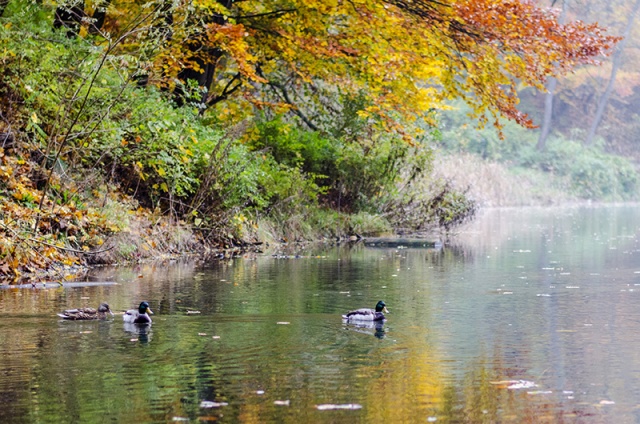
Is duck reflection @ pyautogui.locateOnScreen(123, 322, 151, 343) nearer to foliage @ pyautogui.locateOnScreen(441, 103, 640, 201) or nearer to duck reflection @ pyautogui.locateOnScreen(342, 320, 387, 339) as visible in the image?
duck reflection @ pyautogui.locateOnScreen(342, 320, 387, 339)

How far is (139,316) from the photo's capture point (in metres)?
10.3

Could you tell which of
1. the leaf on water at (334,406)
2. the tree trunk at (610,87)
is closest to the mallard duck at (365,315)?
the leaf on water at (334,406)

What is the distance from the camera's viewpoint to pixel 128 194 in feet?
59.6

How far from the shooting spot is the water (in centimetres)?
684

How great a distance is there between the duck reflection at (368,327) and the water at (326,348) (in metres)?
0.02

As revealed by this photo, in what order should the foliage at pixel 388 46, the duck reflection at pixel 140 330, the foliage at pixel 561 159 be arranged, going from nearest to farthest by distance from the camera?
the duck reflection at pixel 140 330 → the foliage at pixel 388 46 → the foliage at pixel 561 159

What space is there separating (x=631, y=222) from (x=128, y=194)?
20.0 metres

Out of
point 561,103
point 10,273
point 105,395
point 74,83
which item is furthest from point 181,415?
point 561,103

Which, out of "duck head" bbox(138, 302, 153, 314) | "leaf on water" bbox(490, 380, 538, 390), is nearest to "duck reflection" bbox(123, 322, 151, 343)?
"duck head" bbox(138, 302, 153, 314)

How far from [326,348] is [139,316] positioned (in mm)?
2099

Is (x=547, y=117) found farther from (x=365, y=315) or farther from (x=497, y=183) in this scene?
(x=365, y=315)

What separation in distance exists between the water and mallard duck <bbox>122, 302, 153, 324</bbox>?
0.11 m

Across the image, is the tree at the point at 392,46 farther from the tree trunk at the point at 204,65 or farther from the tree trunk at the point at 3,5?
the tree trunk at the point at 3,5

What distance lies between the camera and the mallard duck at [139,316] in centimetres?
1027
